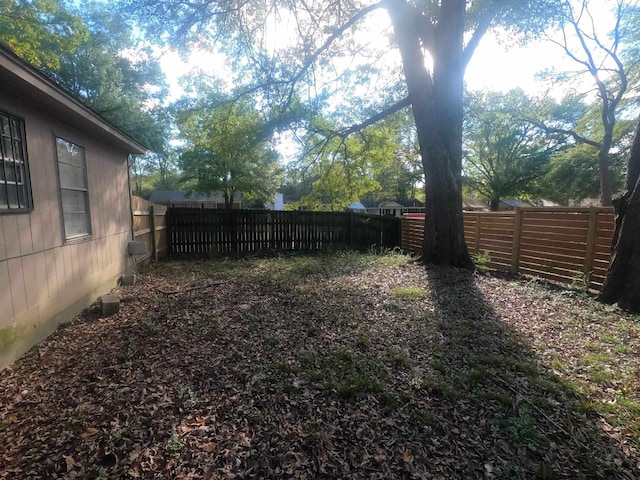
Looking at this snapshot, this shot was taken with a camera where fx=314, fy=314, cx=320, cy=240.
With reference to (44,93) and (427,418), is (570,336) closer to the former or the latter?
(427,418)

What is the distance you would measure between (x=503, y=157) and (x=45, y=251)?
2603 cm

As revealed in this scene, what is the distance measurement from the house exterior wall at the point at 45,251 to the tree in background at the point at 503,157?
2058 cm

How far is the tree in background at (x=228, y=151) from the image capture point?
29.0 feet

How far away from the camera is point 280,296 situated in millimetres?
5105

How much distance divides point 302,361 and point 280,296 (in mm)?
2205

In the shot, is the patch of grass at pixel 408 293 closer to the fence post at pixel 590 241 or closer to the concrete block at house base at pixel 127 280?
the fence post at pixel 590 241

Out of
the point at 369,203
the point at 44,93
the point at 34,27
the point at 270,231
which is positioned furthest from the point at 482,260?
the point at 369,203

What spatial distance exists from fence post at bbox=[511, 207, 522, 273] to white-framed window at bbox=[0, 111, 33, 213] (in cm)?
791

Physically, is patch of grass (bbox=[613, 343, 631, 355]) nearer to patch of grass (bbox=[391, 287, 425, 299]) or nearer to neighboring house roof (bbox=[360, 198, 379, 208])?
patch of grass (bbox=[391, 287, 425, 299])

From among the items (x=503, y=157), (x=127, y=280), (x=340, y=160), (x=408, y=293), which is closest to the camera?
(x=408, y=293)

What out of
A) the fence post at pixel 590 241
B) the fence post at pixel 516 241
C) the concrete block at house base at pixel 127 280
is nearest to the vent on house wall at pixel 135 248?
the concrete block at house base at pixel 127 280

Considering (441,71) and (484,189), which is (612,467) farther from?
(484,189)

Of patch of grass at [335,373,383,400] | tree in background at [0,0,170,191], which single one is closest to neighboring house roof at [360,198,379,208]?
tree in background at [0,0,170,191]

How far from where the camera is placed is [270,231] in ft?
33.5
